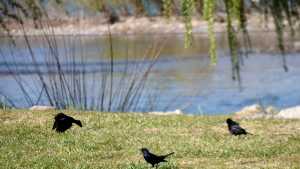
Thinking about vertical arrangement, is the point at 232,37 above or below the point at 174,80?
above

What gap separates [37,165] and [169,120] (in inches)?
163

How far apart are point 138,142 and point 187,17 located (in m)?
8.50

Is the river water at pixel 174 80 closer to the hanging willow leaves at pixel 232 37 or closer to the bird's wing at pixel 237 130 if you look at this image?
the bird's wing at pixel 237 130

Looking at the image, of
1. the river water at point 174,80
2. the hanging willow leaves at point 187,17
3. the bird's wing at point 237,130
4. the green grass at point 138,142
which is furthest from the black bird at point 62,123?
the hanging willow leaves at point 187,17

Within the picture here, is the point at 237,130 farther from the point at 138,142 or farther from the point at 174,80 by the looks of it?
Answer: the point at 174,80

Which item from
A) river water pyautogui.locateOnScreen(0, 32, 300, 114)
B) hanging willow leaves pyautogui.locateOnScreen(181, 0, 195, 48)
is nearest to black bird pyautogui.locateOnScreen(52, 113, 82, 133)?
river water pyautogui.locateOnScreen(0, 32, 300, 114)

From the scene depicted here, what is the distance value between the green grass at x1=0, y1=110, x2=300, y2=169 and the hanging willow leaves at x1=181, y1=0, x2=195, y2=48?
19.9ft

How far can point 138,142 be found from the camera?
34.5ft

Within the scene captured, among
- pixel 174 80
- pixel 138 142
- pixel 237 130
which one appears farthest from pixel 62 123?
pixel 174 80

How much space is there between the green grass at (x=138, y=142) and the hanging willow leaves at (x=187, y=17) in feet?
19.9

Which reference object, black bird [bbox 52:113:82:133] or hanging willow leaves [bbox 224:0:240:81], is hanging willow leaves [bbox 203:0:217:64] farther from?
black bird [bbox 52:113:82:133]

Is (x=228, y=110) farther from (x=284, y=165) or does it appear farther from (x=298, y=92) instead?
(x=284, y=165)

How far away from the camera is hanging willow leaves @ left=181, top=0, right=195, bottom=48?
2.08m

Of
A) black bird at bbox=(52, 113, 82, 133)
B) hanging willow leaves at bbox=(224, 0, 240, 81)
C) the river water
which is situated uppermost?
hanging willow leaves at bbox=(224, 0, 240, 81)
